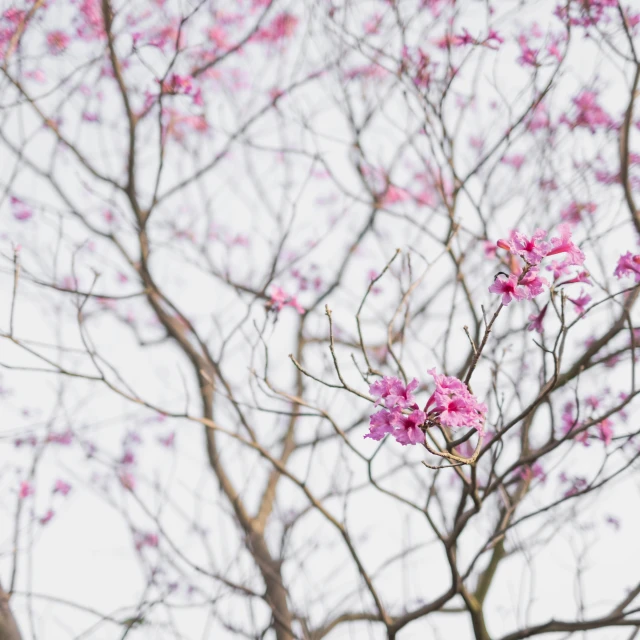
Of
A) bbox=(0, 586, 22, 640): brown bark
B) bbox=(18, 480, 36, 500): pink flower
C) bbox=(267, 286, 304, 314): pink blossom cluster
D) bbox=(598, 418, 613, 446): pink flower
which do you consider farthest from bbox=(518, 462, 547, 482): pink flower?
bbox=(18, 480, 36, 500): pink flower

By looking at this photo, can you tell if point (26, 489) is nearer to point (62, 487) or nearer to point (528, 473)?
point (62, 487)

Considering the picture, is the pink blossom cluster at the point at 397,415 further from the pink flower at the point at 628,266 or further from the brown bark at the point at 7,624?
the brown bark at the point at 7,624

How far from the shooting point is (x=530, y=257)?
1.84 metres

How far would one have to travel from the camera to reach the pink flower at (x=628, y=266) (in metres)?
2.44

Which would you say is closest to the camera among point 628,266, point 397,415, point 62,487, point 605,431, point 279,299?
point 397,415

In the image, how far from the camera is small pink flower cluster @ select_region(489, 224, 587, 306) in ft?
6.05

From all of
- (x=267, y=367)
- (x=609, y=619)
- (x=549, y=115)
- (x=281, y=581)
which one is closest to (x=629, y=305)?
(x=609, y=619)

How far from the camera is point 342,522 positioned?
3.39m

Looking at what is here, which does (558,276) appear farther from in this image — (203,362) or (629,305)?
(203,362)

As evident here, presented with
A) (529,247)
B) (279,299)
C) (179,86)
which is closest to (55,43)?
(179,86)

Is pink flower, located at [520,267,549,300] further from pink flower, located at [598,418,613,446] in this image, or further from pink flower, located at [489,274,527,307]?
pink flower, located at [598,418,613,446]

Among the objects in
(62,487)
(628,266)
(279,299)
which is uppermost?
(62,487)

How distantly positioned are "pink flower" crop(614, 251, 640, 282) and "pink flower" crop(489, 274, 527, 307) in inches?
33.0

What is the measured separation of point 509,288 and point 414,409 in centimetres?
48
